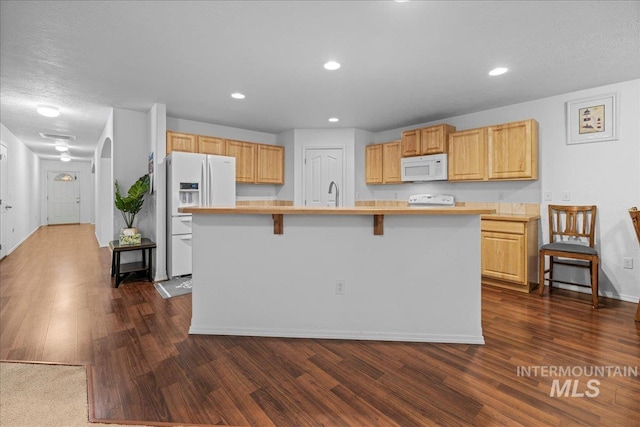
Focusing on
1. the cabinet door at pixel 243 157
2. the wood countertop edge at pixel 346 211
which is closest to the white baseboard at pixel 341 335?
the wood countertop edge at pixel 346 211

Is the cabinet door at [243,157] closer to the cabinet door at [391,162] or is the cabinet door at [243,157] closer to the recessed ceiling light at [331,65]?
the cabinet door at [391,162]

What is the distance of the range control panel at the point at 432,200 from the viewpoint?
16.3ft

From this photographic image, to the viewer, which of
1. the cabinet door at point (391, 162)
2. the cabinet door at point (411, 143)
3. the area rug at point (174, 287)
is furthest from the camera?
the cabinet door at point (391, 162)

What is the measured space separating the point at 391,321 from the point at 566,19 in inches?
103

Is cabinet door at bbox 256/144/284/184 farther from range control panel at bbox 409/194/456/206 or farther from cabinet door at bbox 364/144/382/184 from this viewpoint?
range control panel at bbox 409/194/456/206

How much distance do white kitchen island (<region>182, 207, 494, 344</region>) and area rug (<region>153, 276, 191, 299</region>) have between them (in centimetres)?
130

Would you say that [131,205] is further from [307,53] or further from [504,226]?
[504,226]

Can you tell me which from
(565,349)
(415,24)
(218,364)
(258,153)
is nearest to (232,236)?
(218,364)

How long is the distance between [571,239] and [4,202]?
907cm

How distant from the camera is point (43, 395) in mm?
1828

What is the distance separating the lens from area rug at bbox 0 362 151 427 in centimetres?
162

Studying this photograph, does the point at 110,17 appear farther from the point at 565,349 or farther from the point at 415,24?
the point at 565,349

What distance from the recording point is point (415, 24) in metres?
2.42

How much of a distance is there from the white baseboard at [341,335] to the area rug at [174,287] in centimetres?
128
